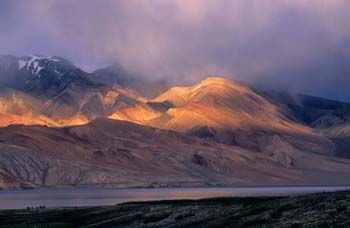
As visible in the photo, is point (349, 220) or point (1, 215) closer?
point (349, 220)

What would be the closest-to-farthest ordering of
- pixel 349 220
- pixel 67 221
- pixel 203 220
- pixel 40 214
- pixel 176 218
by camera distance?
pixel 349 220
pixel 203 220
pixel 176 218
pixel 67 221
pixel 40 214

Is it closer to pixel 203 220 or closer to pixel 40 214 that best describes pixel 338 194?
pixel 203 220

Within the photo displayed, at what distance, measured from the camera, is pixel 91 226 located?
76.3m

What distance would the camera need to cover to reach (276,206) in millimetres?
58438

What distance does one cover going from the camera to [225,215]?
62.8m

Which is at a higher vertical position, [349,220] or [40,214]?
[40,214]

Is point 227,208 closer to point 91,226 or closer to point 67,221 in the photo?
point 91,226

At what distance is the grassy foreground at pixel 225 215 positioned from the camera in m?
48.0

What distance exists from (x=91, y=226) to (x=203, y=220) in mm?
18009

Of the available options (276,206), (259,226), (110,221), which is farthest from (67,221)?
(259,226)

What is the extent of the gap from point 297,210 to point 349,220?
9.89 m

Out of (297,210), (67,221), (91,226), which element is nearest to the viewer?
(297,210)

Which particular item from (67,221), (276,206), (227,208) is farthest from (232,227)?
(67,221)

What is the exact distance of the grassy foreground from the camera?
48.0 meters
